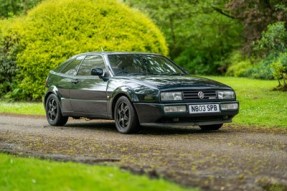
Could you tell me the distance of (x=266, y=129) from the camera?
40.0 feet

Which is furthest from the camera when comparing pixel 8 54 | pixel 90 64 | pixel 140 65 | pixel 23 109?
pixel 8 54

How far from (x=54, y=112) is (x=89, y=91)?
1.59 m

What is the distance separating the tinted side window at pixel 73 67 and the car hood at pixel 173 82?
2.01 meters

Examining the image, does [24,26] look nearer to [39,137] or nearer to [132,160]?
[39,137]

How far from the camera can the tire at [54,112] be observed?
1338cm

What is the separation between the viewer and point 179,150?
8.71 m

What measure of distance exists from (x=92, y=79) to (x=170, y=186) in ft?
22.9

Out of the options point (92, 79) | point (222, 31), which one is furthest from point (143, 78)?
point (222, 31)

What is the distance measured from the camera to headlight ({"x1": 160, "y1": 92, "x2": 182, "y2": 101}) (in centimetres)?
1066

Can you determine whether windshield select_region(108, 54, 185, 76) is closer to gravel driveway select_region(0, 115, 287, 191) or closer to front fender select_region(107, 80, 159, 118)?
front fender select_region(107, 80, 159, 118)

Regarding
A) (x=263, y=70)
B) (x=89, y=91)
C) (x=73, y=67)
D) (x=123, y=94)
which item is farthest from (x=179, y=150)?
(x=263, y=70)

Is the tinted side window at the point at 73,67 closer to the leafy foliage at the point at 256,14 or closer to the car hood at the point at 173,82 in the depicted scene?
the car hood at the point at 173,82

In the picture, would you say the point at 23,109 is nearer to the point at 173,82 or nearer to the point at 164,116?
the point at 173,82

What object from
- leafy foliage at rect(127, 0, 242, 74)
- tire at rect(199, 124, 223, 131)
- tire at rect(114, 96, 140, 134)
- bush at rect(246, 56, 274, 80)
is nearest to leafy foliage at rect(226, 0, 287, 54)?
bush at rect(246, 56, 274, 80)
